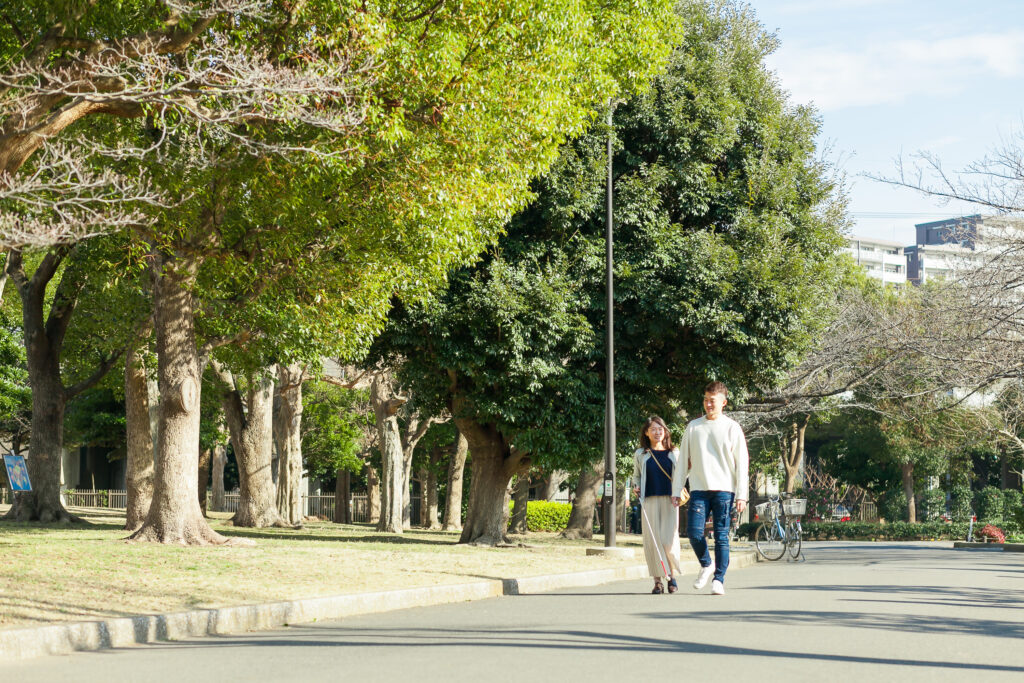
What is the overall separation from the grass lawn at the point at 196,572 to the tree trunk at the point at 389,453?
1256cm

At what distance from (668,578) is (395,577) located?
2.89 meters

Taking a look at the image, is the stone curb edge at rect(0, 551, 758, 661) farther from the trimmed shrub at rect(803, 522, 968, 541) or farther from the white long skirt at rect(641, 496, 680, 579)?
the trimmed shrub at rect(803, 522, 968, 541)

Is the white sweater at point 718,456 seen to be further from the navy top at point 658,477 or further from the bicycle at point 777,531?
the bicycle at point 777,531

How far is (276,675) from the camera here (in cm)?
647

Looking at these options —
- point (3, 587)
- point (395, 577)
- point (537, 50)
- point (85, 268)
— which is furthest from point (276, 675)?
point (85, 268)

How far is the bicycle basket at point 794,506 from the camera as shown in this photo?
19.2 meters

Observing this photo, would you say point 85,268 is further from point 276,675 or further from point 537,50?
point 276,675

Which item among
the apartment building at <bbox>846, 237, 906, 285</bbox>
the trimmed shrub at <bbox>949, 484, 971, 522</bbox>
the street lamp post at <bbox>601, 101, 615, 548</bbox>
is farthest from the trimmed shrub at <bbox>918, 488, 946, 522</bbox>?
the apartment building at <bbox>846, 237, 906, 285</bbox>

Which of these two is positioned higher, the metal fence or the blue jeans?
the blue jeans

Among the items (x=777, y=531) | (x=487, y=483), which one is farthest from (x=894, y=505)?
(x=487, y=483)

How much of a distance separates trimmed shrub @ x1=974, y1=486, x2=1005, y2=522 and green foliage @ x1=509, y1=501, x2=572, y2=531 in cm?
1679

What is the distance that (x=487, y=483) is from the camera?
20797mm

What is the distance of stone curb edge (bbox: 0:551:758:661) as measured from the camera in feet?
23.9

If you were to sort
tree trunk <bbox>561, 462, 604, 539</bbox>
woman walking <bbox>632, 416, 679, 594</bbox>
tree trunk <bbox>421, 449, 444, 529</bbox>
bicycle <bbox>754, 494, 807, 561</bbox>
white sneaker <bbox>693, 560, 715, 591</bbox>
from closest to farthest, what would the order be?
white sneaker <bbox>693, 560, 715, 591</bbox>
woman walking <bbox>632, 416, 679, 594</bbox>
bicycle <bbox>754, 494, 807, 561</bbox>
tree trunk <bbox>561, 462, 604, 539</bbox>
tree trunk <bbox>421, 449, 444, 529</bbox>
